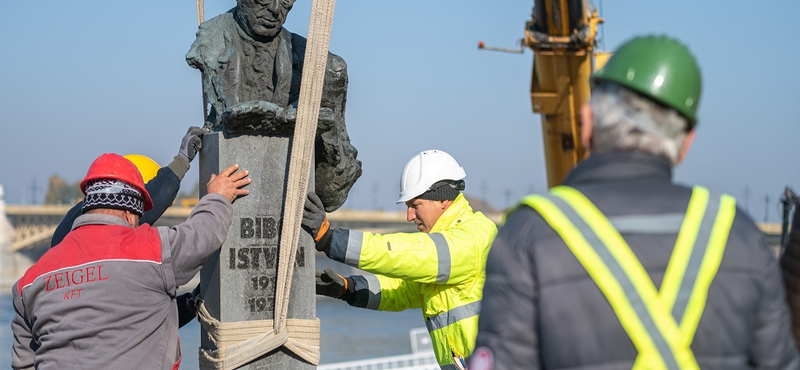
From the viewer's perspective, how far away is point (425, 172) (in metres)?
4.22

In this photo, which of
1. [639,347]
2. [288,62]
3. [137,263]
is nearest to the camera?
[639,347]

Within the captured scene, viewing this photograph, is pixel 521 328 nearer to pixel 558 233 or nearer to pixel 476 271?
pixel 558 233

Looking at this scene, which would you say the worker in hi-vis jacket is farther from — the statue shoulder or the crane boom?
the crane boom

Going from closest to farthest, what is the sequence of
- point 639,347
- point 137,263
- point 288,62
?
1. point 639,347
2. point 137,263
3. point 288,62

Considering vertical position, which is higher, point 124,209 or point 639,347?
point 124,209

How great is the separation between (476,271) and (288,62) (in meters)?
1.13

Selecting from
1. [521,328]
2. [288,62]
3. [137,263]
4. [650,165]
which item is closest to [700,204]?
[650,165]

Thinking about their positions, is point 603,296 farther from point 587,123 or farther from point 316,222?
point 316,222

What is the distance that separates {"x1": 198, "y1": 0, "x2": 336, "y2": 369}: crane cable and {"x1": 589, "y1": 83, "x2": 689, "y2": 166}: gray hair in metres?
1.86

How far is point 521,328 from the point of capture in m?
1.90

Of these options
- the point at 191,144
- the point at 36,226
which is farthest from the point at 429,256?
the point at 36,226

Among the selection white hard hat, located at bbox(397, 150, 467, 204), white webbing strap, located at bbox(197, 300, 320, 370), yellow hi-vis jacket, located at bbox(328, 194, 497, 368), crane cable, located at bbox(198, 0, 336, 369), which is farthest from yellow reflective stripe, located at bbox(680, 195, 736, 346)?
white hard hat, located at bbox(397, 150, 467, 204)

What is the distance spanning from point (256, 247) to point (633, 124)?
2118mm

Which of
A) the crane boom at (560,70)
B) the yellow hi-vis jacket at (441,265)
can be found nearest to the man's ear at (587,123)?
the yellow hi-vis jacket at (441,265)
